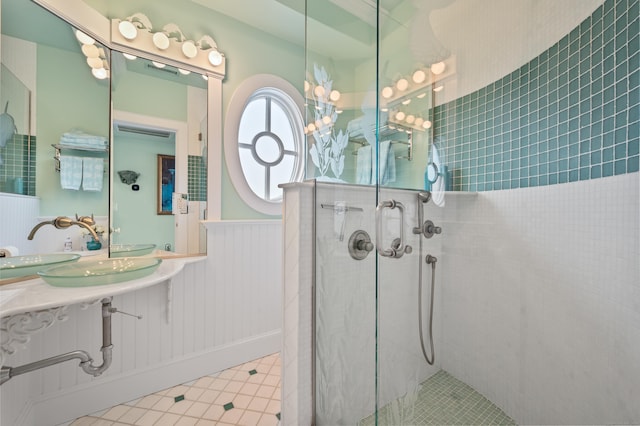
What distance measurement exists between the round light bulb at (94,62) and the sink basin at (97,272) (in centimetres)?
116

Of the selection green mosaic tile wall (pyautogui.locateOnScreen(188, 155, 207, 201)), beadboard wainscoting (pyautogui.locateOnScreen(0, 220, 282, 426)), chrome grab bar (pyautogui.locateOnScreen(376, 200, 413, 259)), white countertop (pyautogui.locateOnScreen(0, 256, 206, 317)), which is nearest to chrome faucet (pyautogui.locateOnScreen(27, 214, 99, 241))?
white countertop (pyautogui.locateOnScreen(0, 256, 206, 317))

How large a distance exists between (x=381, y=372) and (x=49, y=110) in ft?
6.94

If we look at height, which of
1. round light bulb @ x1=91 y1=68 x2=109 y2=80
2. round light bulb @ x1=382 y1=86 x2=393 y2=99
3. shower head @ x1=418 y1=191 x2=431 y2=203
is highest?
round light bulb @ x1=91 y1=68 x2=109 y2=80

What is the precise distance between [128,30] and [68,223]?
125 cm

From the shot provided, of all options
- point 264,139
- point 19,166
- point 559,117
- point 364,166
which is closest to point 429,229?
point 364,166

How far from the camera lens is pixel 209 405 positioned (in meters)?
1.60

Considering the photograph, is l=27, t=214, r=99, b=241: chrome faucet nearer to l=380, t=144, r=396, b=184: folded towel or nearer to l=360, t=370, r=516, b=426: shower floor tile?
l=380, t=144, r=396, b=184: folded towel

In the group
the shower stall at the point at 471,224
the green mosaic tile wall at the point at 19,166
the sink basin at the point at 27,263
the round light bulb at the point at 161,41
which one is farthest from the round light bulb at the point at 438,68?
the sink basin at the point at 27,263

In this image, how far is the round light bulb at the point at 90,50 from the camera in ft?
5.08

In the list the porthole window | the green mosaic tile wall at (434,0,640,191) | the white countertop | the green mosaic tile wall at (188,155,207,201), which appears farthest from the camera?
the porthole window

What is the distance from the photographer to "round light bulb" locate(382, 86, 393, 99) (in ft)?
4.02

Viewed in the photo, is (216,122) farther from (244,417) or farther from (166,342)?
(244,417)

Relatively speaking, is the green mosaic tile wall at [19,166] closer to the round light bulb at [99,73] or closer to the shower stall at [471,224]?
the round light bulb at [99,73]

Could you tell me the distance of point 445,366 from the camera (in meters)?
1.21
